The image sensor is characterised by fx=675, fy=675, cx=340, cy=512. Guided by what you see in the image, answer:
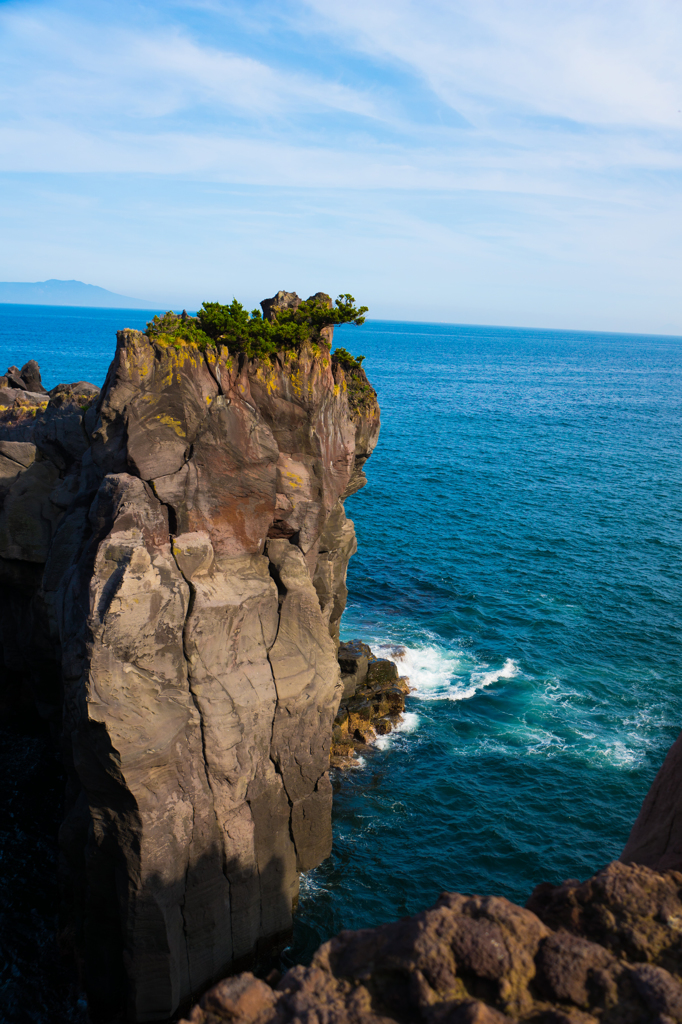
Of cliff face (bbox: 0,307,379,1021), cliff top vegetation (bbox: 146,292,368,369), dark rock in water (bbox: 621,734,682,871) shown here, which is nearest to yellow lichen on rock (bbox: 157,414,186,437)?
cliff face (bbox: 0,307,379,1021)

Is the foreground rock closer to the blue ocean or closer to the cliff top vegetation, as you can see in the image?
the blue ocean

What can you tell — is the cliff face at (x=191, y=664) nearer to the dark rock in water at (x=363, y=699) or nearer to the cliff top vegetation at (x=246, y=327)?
the cliff top vegetation at (x=246, y=327)

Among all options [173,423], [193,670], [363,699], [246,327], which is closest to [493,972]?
[193,670]

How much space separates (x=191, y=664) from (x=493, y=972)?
1445 cm

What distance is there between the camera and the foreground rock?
388 inches

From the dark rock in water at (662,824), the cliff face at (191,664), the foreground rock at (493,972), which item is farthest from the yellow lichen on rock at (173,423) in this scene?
the dark rock in water at (662,824)

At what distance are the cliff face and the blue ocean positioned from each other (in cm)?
511

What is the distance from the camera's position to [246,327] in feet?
83.0

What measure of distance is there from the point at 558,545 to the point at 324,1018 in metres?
58.7

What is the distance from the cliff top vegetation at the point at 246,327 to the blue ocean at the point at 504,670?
72.2 ft

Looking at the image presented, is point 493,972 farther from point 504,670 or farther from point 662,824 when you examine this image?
point 504,670

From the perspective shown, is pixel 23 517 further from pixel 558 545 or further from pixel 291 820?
pixel 558 545

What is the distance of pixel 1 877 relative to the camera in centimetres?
2761

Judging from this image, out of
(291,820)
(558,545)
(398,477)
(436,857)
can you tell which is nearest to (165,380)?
(291,820)
